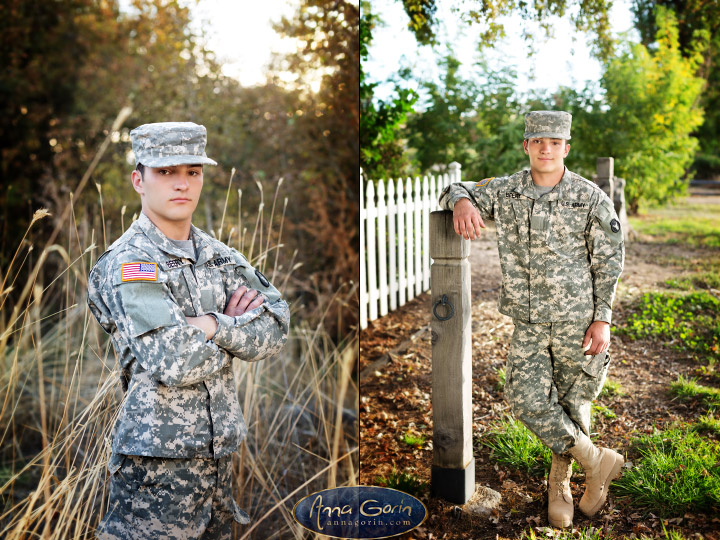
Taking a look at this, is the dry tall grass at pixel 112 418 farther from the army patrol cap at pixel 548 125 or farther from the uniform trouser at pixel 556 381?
the army patrol cap at pixel 548 125

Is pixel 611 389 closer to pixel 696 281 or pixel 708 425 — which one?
pixel 708 425

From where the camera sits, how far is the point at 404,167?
349 centimetres

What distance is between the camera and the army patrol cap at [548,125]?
247 centimetres

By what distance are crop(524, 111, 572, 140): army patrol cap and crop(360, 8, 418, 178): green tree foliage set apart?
910 millimetres

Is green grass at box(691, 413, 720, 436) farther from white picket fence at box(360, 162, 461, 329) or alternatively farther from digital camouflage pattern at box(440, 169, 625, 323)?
white picket fence at box(360, 162, 461, 329)

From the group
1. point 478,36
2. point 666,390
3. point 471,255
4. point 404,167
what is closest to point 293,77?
point 404,167

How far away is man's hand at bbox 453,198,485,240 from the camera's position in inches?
101

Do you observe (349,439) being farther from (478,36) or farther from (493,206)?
(478,36)

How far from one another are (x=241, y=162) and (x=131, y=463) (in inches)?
155

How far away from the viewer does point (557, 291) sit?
250 centimetres

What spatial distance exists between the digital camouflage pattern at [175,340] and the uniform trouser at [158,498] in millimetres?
60

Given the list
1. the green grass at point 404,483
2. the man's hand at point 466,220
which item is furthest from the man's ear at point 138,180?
the green grass at point 404,483

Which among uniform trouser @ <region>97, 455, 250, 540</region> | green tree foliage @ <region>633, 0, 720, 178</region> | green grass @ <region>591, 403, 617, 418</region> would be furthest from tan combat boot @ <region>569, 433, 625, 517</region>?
uniform trouser @ <region>97, 455, 250, 540</region>

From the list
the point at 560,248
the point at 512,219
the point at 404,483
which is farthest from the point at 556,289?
the point at 404,483
